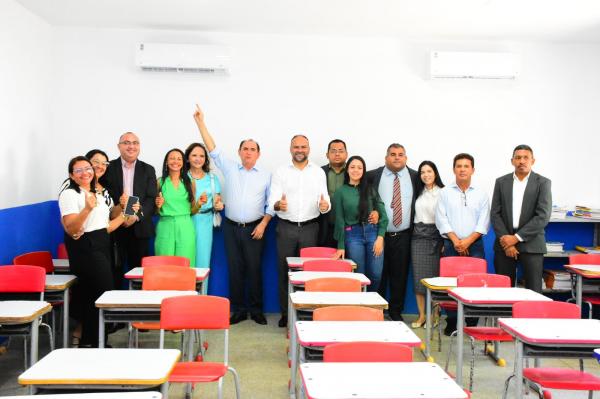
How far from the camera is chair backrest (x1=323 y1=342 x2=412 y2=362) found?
236 centimetres

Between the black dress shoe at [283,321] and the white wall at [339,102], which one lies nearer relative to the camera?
the black dress shoe at [283,321]

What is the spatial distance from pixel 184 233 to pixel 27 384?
125 inches

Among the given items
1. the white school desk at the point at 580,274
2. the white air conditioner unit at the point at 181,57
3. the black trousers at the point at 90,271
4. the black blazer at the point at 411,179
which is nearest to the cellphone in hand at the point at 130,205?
the black trousers at the point at 90,271

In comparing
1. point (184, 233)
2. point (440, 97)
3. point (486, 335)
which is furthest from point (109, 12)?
point (486, 335)

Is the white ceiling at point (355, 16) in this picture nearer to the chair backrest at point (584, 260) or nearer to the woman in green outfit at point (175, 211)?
the woman in green outfit at point (175, 211)

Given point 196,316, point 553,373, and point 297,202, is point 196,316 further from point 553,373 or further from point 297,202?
point 297,202

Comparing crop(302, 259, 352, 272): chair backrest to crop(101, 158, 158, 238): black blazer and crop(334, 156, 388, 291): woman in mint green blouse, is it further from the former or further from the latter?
crop(101, 158, 158, 238): black blazer

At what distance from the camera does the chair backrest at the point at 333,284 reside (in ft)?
12.1

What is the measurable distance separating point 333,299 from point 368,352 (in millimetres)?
1069

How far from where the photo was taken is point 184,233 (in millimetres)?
5191

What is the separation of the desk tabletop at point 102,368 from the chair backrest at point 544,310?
2.04m

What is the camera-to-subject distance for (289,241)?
545cm

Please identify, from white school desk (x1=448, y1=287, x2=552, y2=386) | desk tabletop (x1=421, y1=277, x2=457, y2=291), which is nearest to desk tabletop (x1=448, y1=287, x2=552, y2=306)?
white school desk (x1=448, y1=287, x2=552, y2=386)

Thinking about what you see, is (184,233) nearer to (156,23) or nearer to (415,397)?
(156,23)
